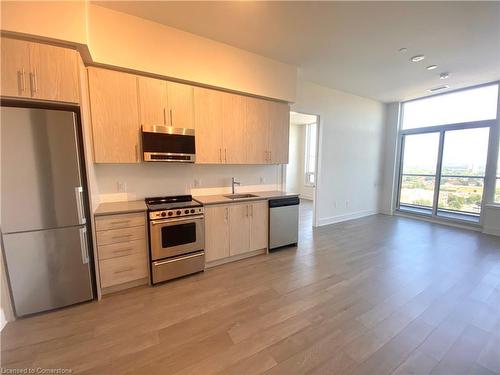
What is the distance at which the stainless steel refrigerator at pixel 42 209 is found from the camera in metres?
1.89

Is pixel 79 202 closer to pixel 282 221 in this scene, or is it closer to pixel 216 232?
pixel 216 232

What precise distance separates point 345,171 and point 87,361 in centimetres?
545

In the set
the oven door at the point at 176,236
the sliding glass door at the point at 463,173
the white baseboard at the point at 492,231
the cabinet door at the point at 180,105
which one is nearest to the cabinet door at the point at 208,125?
the cabinet door at the point at 180,105

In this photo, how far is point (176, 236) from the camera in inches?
105

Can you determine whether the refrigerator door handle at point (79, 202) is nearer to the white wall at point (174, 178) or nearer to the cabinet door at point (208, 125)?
the white wall at point (174, 178)

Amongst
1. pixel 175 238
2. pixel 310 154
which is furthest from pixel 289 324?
pixel 310 154

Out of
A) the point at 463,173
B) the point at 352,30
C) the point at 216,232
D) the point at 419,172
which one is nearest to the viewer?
the point at 352,30

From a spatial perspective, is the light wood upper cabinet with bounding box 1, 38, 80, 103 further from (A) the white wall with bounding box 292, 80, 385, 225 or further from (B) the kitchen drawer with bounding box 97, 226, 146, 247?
(A) the white wall with bounding box 292, 80, 385, 225

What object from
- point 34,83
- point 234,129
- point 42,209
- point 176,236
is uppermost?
point 34,83

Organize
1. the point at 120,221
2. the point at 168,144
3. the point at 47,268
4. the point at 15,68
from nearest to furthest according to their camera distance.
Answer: the point at 15,68 → the point at 47,268 → the point at 120,221 → the point at 168,144

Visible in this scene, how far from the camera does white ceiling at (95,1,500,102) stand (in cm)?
226

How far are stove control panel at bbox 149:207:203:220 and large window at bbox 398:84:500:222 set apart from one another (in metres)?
5.97

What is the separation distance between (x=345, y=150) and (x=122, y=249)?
4.99 meters

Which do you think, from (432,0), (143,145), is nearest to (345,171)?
(432,0)
